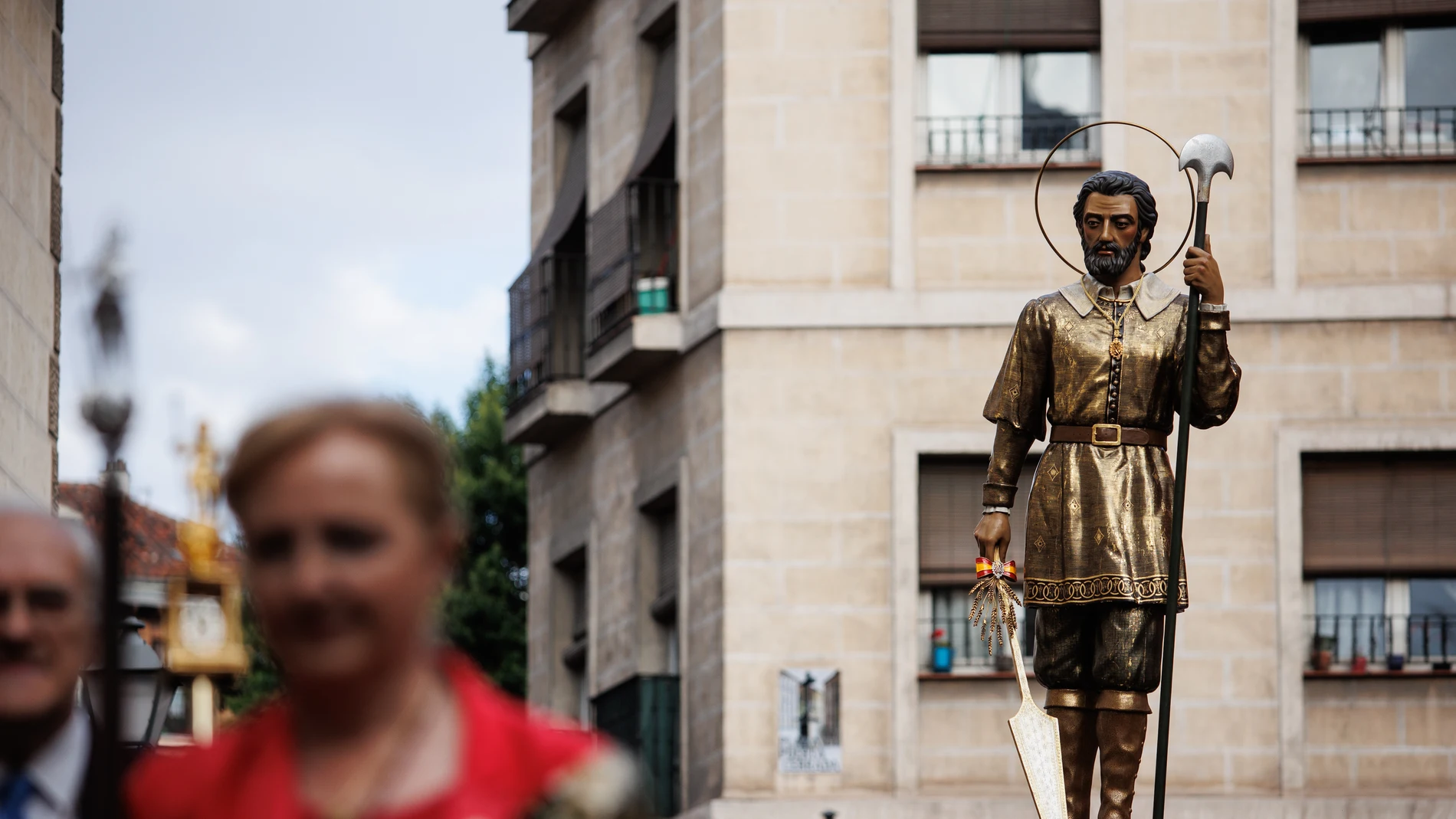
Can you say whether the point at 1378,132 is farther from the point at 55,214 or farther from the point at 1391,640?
the point at 55,214

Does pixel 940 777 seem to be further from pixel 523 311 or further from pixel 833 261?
pixel 523 311

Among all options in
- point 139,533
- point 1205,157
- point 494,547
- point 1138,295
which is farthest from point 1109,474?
point 494,547

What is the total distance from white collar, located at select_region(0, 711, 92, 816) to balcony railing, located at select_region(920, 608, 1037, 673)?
17.1 meters

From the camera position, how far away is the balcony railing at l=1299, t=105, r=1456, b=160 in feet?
67.5

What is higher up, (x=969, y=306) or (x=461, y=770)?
(x=969, y=306)

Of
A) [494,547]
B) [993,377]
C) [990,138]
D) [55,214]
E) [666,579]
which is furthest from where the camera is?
[494,547]

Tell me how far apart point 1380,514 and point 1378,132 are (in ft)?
8.65

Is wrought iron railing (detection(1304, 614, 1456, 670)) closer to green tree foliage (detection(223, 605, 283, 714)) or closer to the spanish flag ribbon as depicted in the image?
the spanish flag ribbon

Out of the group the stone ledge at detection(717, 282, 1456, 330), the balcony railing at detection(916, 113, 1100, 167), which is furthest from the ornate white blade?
the balcony railing at detection(916, 113, 1100, 167)

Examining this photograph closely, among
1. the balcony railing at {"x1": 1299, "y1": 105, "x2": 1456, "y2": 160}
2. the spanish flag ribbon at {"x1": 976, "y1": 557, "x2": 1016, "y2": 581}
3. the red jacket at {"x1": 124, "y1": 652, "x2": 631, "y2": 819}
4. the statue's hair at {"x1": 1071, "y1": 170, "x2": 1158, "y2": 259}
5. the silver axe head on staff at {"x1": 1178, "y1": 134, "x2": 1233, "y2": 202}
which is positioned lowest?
the red jacket at {"x1": 124, "y1": 652, "x2": 631, "y2": 819}

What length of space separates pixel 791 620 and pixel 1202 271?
11.3 m

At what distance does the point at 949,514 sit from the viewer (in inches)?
806

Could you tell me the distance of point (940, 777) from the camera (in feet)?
66.2

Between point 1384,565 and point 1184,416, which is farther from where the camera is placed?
point 1384,565
